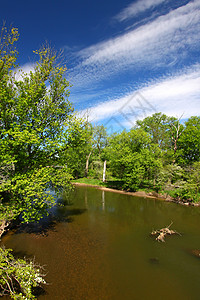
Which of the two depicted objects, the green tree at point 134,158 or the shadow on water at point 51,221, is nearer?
the shadow on water at point 51,221

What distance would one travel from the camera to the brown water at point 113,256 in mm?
7402

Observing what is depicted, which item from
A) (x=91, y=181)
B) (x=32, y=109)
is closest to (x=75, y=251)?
(x=32, y=109)

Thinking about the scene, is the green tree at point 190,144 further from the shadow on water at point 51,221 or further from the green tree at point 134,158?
the shadow on water at point 51,221

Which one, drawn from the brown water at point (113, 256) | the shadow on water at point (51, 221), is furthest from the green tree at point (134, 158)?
the shadow on water at point (51, 221)

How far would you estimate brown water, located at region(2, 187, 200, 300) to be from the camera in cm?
Answer: 740

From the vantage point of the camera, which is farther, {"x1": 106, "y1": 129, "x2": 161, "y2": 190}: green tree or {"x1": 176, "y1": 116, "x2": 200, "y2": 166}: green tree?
{"x1": 176, "y1": 116, "x2": 200, "y2": 166}: green tree

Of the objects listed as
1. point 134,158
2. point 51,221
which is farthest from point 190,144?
point 51,221

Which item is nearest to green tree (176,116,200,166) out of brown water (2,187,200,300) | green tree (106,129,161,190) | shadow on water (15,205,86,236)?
green tree (106,129,161,190)

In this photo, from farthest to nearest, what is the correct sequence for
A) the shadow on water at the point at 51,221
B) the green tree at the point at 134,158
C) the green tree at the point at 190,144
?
the green tree at the point at 190,144 → the green tree at the point at 134,158 → the shadow on water at the point at 51,221

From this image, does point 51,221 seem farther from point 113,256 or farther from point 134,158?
point 134,158

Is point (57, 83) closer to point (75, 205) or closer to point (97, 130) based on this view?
point (75, 205)

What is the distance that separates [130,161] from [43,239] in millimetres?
19999

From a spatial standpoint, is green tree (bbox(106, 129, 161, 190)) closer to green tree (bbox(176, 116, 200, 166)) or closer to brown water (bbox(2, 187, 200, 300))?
green tree (bbox(176, 116, 200, 166))

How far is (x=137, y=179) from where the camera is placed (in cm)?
2862
